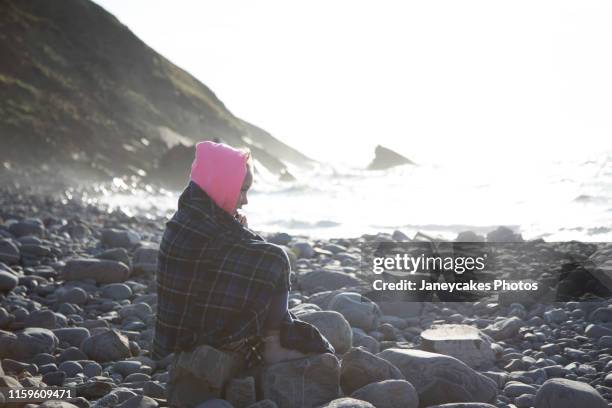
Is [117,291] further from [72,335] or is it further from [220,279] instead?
[220,279]

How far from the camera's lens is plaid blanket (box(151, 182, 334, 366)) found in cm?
331

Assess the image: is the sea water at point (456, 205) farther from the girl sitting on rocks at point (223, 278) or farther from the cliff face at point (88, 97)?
the girl sitting on rocks at point (223, 278)

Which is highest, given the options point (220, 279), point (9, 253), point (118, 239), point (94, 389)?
point (220, 279)

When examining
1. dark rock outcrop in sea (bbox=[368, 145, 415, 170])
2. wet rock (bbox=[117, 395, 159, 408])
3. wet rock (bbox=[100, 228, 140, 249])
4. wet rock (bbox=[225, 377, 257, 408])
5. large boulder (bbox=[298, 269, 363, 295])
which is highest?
dark rock outcrop in sea (bbox=[368, 145, 415, 170])

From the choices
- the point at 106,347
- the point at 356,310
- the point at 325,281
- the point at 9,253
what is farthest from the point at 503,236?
the point at 9,253

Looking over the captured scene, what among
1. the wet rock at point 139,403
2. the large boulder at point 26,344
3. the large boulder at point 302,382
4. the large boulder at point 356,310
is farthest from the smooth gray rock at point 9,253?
the large boulder at point 302,382

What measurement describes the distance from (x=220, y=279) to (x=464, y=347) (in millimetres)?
1855

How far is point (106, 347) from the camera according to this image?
4.38m

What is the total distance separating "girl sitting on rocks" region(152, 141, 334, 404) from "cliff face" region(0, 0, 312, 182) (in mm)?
25992

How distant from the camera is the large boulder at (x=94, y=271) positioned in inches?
261

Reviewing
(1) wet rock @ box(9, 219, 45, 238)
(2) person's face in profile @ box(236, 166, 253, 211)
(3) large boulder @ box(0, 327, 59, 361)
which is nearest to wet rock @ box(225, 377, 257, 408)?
(2) person's face in profile @ box(236, 166, 253, 211)

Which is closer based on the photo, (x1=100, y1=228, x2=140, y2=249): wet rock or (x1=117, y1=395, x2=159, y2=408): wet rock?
(x1=117, y1=395, x2=159, y2=408): wet rock

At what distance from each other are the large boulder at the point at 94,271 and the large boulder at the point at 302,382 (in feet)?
12.5

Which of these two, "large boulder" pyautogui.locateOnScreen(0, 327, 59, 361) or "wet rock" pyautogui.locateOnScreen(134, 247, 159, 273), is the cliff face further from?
"large boulder" pyautogui.locateOnScreen(0, 327, 59, 361)
